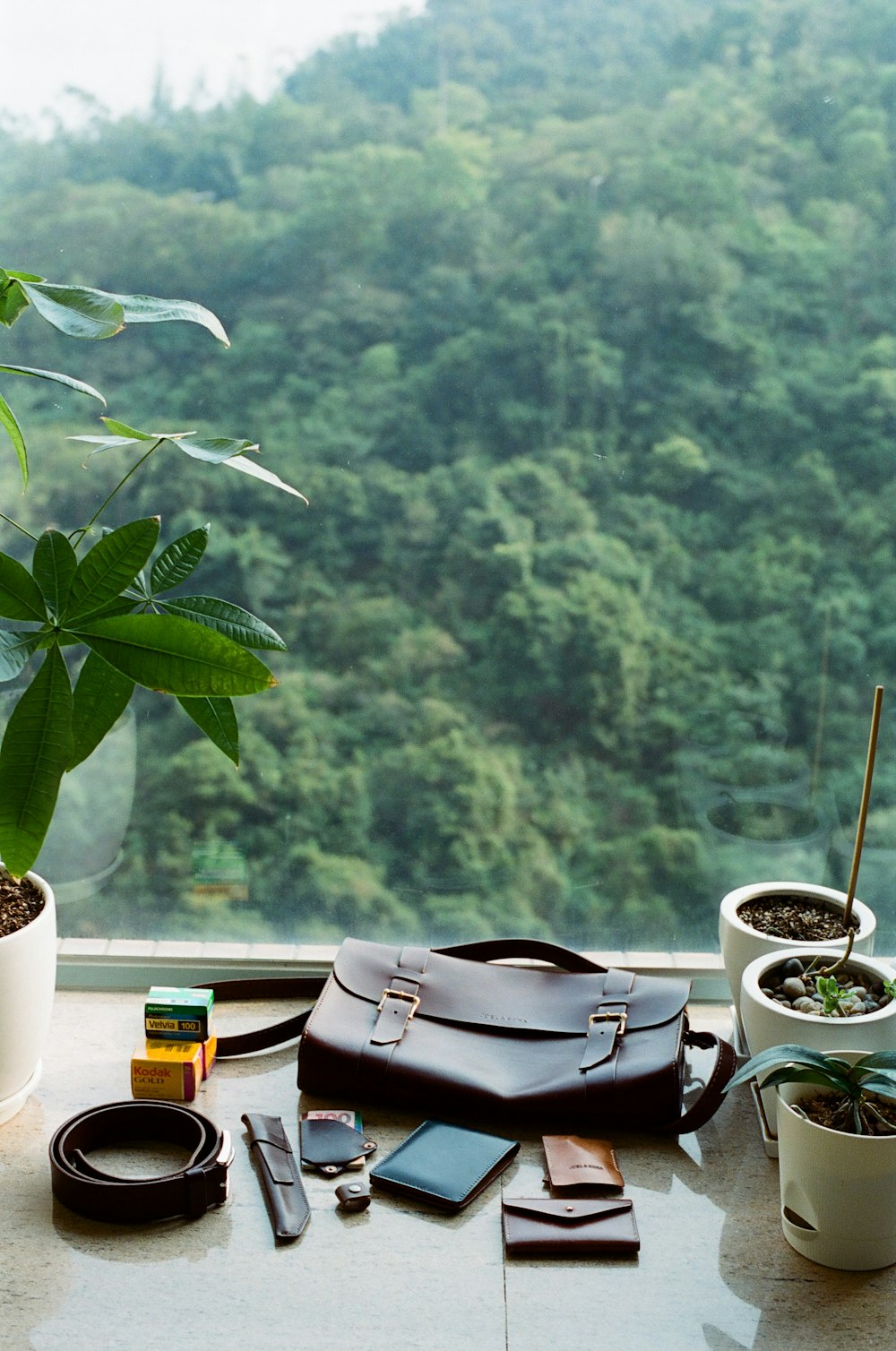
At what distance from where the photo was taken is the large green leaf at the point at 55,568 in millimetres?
1245

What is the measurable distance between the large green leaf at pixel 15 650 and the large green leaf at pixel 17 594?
20 mm

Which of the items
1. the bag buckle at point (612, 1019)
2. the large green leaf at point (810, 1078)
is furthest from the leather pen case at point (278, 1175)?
the large green leaf at point (810, 1078)

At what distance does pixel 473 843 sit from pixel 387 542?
0.43 meters

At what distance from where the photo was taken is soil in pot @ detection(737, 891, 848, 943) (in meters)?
1.62

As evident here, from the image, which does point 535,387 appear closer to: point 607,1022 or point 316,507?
point 316,507

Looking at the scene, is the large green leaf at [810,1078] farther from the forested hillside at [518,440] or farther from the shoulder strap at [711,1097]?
the forested hillside at [518,440]

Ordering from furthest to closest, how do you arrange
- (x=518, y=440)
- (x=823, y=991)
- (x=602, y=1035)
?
(x=518, y=440) < (x=602, y=1035) < (x=823, y=991)

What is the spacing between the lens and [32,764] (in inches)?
48.4

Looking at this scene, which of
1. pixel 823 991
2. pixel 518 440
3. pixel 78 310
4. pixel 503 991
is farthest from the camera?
pixel 518 440

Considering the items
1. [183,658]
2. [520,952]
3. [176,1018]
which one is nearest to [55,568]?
[183,658]

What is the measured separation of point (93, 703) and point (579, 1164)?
0.72m

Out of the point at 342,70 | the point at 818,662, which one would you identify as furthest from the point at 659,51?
the point at 818,662

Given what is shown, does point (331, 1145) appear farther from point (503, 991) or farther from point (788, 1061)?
point (788, 1061)

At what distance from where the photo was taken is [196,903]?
Result: 1.84m
